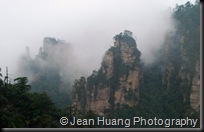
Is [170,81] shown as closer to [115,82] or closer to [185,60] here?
[185,60]

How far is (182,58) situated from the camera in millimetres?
31578

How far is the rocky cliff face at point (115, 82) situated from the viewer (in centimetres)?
3012

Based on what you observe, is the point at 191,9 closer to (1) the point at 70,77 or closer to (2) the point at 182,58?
(2) the point at 182,58

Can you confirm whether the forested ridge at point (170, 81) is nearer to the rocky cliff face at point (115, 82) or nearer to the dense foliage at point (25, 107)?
the rocky cliff face at point (115, 82)

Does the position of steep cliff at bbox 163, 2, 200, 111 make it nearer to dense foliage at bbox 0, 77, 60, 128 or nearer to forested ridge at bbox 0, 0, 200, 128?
forested ridge at bbox 0, 0, 200, 128

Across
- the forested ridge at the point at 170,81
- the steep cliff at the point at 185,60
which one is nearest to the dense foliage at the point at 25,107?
the forested ridge at the point at 170,81

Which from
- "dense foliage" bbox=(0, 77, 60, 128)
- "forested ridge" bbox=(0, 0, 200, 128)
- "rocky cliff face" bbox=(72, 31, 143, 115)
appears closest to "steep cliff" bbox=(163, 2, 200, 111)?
"forested ridge" bbox=(0, 0, 200, 128)

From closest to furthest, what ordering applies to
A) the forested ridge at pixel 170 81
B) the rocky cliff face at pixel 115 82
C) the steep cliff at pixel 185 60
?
the forested ridge at pixel 170 81 < the steep cliff at pixel 185 60 < the rocky cliff face at pixel 115 82

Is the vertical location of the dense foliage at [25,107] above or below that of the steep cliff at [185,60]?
below

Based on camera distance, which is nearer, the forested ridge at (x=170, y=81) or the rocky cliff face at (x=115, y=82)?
the forested ridge at (x=170, y=81)

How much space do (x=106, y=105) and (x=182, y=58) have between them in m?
7.64

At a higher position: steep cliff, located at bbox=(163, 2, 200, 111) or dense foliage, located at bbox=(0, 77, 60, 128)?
steep cliff, located at bbox=(163, 2, 200, 111)

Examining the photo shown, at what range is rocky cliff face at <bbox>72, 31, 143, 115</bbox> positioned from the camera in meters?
30.1

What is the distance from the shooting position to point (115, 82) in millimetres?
30719
